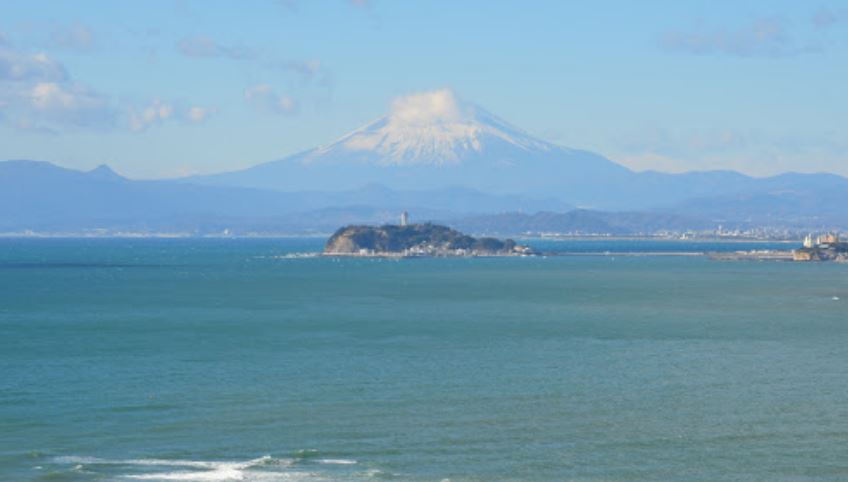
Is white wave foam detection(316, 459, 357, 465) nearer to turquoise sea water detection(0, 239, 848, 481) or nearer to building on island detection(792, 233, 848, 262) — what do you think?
turquoise sea water detection(0, 239, 848, 481)

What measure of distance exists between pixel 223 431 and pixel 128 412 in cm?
455

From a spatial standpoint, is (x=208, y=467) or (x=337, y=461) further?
(x=337, y=461)

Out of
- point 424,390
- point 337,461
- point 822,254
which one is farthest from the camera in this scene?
point 822,254

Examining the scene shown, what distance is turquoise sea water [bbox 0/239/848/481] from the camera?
32844mm

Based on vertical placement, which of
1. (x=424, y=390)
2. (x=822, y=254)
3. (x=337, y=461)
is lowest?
(x=337, y=461)

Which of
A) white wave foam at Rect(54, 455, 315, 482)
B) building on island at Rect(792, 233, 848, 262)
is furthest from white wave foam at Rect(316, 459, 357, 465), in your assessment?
building on island at Rect(792, 233, 848, 262)

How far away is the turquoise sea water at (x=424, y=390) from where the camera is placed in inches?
1293

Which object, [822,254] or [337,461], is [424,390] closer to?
[337,461]

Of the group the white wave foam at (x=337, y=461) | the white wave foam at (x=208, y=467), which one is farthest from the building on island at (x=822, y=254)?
the white wave foam at (x=208, y=467)

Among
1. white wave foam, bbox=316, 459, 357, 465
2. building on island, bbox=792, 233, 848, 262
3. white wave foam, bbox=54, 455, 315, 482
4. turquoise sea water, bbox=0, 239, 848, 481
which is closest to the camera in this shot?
white wave foam, bbox=54, 455, 315, 482

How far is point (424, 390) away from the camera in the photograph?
44.1 metres

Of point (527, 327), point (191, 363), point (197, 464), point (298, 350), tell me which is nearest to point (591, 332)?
point (527, 327)

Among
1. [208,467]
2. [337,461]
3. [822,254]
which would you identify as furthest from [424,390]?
[822,254]

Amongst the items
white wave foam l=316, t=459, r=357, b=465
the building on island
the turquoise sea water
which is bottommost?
white wave foam l=316, t=459, r=357, b=465
